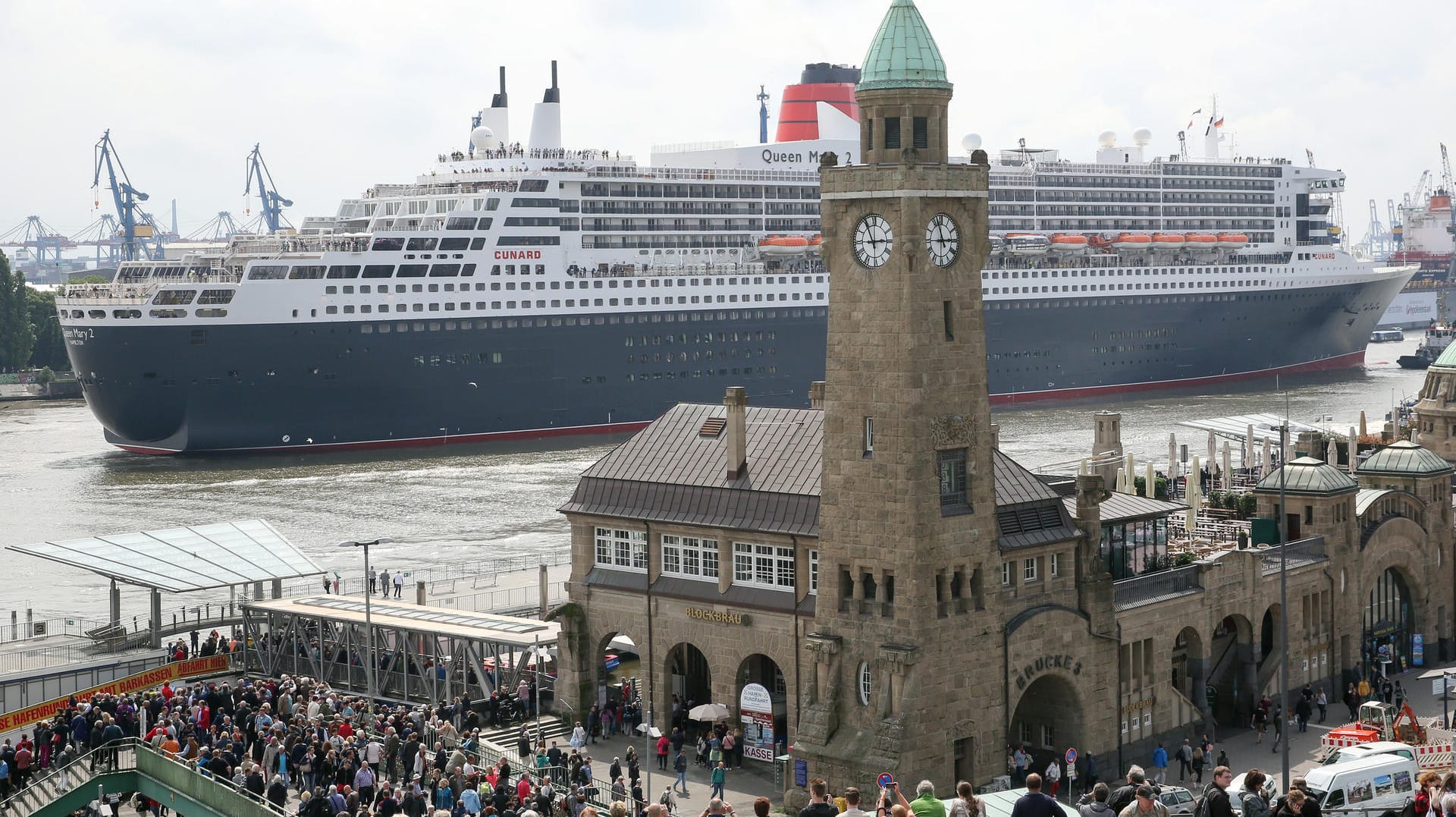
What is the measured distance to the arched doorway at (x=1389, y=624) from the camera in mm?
47844

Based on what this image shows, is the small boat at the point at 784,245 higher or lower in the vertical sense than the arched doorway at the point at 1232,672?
higher

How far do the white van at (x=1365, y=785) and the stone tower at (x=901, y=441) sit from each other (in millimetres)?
7598

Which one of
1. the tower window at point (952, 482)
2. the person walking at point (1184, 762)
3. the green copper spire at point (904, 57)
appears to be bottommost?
the person walking at point (1184, 762)

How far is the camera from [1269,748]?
40406 millimetres

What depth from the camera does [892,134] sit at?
36125mm

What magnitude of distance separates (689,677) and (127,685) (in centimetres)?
1272

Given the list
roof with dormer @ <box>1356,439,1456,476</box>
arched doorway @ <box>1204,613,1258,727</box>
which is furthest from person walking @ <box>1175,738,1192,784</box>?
roof with dormer @ <box>1356,439,1456,476</box>

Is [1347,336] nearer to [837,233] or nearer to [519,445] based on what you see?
[519,445]

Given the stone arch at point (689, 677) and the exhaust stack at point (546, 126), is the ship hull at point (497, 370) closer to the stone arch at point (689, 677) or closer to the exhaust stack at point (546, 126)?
the exhaust stack at point (546, 126)

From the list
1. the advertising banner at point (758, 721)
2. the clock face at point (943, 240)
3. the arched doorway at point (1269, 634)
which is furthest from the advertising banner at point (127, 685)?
the arched doorway at point (1269, 634)

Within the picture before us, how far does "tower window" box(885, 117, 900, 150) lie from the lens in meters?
36.1

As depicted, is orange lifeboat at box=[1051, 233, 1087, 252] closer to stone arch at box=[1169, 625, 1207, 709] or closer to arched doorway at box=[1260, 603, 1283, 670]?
arched doorway at box=[1260, 603, 1283, 670]

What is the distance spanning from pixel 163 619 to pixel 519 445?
170ft

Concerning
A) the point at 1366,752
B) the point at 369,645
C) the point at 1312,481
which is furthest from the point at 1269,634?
the point at 369,645
